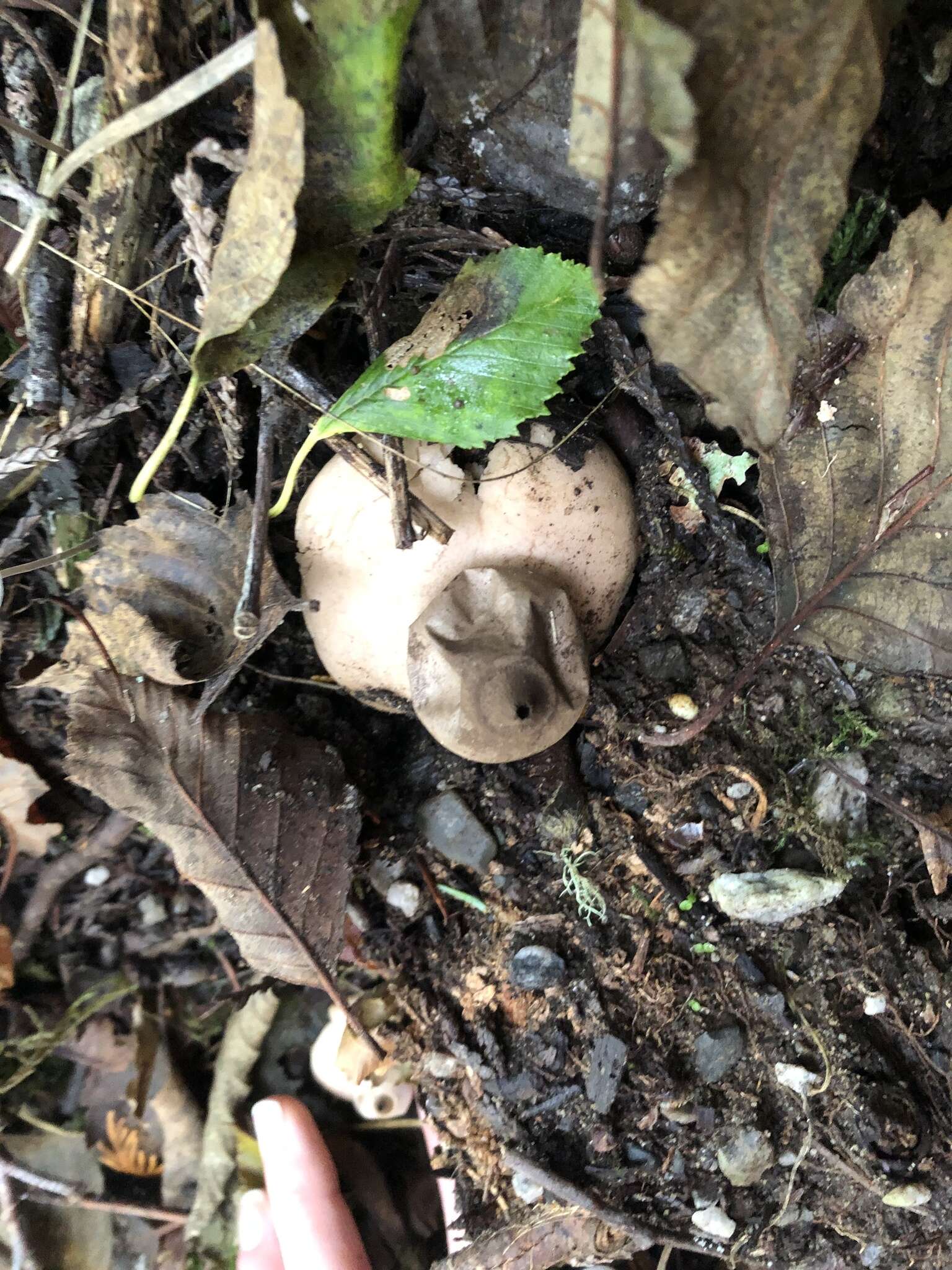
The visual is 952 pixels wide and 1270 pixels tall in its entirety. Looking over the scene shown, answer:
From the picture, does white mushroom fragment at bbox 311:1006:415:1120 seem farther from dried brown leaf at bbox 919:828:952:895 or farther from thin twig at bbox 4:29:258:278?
thin twig at bbox 4:29:258:278

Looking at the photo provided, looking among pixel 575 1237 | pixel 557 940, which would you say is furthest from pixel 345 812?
pixel 575 1237

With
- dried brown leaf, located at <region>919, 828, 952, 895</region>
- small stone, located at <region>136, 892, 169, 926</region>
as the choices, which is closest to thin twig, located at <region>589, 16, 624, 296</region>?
dried brown leaf, located at <region>919, 828, 952, 895</region>

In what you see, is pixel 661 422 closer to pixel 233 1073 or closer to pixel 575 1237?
pixel 575 1237

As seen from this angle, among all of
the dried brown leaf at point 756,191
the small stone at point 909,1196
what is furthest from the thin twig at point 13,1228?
the dried brown leaf at point 756,191

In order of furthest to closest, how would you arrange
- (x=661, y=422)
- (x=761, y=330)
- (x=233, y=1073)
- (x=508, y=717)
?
(x=233, y=1073)
(x=661, y=422)
(x=508, y=717)
(x=761, y=330)

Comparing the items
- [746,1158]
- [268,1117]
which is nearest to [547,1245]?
[746,1158]

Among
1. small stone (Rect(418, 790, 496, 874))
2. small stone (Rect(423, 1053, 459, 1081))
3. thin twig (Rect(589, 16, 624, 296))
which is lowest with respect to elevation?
small stone (Rect(423, 1053, 459, 1081))

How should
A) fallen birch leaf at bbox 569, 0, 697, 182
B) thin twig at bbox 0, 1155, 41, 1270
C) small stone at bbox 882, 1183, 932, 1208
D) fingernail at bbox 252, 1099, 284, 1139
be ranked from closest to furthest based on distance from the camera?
fallen birch leaf at bbox 569, 0, 697, 182
small stone at bbox 882, 1183, 932, 1208
fingernail at bbox 252, 1099, 284, 1139
thin twig at bbox 0, 1155, 41, 1270
